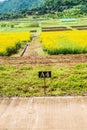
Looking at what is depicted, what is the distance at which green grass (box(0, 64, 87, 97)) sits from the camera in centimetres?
1270

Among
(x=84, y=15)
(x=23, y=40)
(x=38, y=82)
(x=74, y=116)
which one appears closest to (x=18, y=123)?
(x=74, y=116)

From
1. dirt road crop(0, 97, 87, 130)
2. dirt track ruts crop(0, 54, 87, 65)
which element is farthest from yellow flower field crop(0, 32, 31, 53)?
dirt road crop(0, 97, 87, 130)

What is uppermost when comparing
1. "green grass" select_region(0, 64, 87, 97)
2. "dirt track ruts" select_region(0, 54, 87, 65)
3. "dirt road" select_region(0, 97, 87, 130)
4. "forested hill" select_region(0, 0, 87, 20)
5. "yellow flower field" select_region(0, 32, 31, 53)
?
"dirt road" select_region(0, 97, 87, 130)

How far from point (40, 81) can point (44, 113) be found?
3.64 m

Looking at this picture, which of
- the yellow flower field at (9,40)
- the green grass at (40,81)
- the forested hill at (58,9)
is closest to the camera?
the green grass at (40,81)

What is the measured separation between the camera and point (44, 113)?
10.3 meters

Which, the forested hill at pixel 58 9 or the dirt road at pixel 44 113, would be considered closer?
the dirt road at pixel 44 113

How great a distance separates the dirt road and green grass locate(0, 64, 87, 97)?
845mm

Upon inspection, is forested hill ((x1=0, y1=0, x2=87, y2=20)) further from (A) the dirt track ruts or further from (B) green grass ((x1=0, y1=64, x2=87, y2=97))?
(B) green grass ((x1=0, y1=64, x2=87, y2=97))

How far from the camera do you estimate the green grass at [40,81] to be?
12.7 m

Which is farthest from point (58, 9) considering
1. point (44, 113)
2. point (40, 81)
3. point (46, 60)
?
point (44, 113)

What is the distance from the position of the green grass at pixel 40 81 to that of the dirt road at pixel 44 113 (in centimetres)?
84

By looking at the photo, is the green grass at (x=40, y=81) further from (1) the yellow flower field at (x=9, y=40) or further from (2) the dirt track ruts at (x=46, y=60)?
(1) the yellow flower field at (x=9, y=40)

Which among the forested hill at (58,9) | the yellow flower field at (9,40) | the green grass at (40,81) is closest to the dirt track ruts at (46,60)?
the green grass at (40,81)
